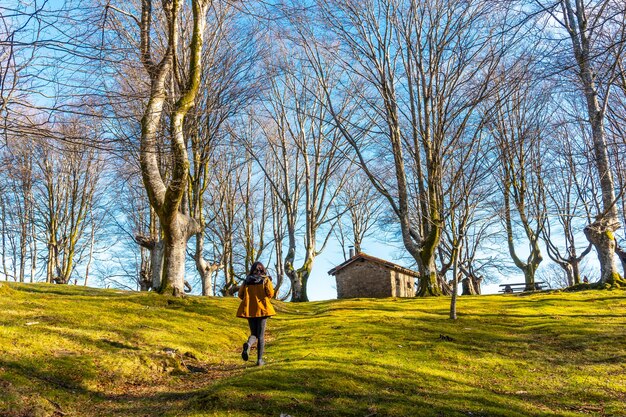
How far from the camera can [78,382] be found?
5.73 m

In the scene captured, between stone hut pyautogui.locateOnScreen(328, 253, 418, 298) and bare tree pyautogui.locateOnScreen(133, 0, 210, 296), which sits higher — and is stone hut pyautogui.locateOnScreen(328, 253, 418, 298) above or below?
below

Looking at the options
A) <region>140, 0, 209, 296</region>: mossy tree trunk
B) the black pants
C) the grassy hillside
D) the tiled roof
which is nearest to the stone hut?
the tiled roof

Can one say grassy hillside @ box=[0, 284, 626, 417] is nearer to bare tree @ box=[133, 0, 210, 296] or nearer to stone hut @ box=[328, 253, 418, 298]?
bare tree @ box=[133, 0, 210, 296]

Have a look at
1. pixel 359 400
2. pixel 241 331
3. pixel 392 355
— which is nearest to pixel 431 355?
pixel 392 355

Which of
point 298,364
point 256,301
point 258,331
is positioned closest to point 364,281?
point 258,331

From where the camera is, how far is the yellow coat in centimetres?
770

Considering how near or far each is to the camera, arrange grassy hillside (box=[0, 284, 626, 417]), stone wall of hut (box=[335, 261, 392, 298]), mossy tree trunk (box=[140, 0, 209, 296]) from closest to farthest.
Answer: grassy hillside (box=[0, 284, 626, 417])
mossy tree trunk (box=[140, 0, 209, 296])
stone wall of hut (box=[335, 261, 392, 298])

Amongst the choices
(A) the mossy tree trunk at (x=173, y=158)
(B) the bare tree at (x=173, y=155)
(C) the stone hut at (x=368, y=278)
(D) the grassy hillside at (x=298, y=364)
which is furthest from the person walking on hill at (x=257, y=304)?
(C) the stone hut at (x=368, y=278)

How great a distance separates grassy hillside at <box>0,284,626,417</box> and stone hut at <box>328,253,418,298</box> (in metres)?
16.3

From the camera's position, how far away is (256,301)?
7734 mm

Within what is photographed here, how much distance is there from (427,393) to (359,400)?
1142 millimetres

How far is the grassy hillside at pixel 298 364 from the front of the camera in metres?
5.29

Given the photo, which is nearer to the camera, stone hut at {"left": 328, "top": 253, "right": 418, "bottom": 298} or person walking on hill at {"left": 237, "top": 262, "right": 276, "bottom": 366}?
person walking on hill at {"left": 237, "top": 262, "right": 276, "bottom": 366}

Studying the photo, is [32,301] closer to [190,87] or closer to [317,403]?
[190,87]
